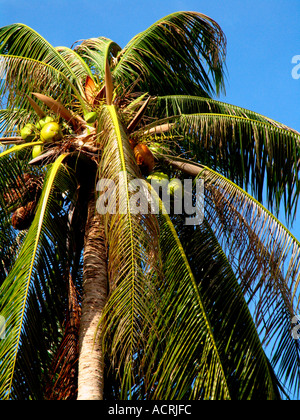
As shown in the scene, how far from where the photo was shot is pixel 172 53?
334 inches

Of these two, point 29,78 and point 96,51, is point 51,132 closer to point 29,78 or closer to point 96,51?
point 29,78

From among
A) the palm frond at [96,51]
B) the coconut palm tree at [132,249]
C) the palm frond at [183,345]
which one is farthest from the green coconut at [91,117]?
the palm frond at [96,51]

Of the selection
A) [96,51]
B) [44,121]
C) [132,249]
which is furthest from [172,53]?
[132,249]

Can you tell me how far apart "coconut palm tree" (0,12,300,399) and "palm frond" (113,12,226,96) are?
0.34 meters

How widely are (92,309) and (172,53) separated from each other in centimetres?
458

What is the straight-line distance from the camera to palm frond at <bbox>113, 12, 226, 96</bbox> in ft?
27.0

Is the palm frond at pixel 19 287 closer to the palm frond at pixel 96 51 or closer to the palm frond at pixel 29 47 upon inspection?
the palm frond at pixel 29 47

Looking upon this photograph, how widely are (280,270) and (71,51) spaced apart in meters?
4.92

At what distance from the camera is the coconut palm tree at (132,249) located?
4797 mm

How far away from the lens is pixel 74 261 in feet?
21.3

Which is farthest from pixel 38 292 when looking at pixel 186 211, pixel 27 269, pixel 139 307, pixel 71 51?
pixel 71 51

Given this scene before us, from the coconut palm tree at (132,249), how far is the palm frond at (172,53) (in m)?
0.34

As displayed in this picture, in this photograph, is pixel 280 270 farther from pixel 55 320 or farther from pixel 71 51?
pixel 71 51

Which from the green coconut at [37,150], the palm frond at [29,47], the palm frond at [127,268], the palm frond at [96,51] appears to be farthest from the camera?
the palm frond at [96,51]
